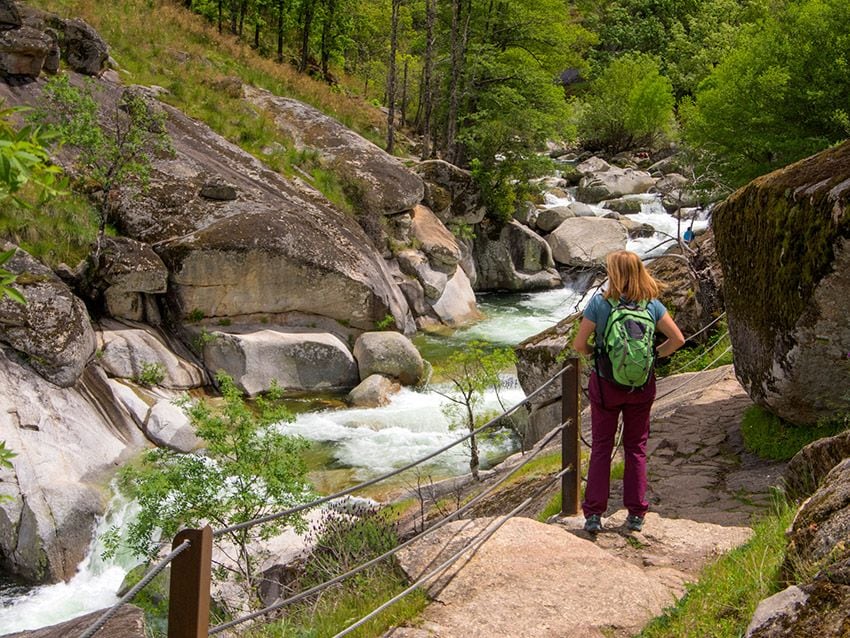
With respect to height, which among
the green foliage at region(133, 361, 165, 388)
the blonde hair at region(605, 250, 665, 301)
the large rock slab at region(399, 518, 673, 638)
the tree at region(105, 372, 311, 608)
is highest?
the blonde hair at region(605, 250, 665, 301)

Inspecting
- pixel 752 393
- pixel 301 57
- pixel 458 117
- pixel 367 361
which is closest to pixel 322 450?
pixel 367 361

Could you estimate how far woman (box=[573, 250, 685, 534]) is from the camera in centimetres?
527

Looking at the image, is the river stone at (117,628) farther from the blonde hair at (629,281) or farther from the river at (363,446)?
the river at (363,446)

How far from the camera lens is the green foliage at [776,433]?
270 inches

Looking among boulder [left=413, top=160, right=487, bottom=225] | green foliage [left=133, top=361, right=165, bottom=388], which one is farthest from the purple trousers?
boulder [left=413, top=160, right=487, bottom=225]

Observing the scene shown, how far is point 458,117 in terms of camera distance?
31984 millimetres

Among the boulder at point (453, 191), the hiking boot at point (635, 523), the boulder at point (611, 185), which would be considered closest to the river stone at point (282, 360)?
the boulder at point (453, 191)

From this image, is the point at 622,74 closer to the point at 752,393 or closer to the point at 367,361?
the point at 367,361

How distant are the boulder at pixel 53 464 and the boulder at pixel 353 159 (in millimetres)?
10873

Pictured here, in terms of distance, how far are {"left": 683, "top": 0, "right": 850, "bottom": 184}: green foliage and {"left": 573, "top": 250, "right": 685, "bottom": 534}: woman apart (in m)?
17.2

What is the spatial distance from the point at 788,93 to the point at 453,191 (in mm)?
10507

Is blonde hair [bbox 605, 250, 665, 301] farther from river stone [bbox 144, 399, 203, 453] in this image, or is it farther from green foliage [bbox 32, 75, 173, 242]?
green foliage [bbox 32, 75, 173, 242]

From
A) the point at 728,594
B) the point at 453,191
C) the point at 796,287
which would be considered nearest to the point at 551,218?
the point at 453,191

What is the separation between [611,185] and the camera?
1400 inches
